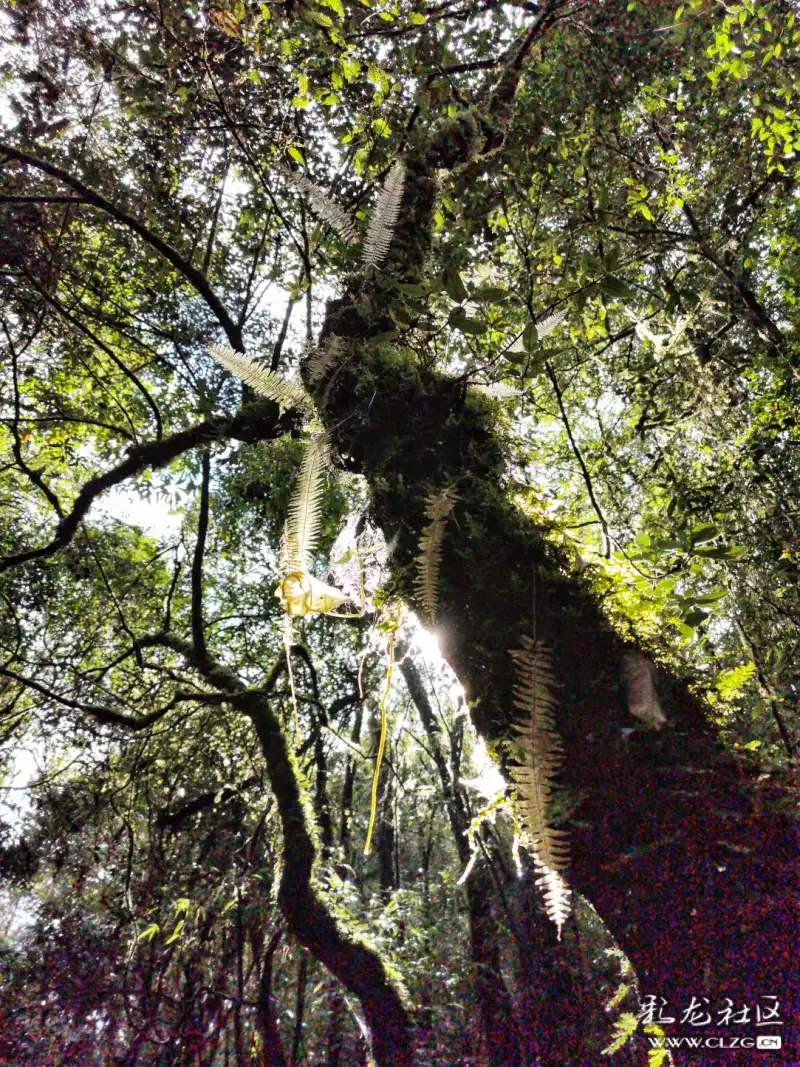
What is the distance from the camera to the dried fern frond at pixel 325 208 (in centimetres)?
151

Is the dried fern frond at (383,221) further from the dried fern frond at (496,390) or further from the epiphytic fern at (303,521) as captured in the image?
the epiphytic fern at (303,521)

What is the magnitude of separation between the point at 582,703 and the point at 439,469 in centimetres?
64

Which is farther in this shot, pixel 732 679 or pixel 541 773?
pixel 732 679

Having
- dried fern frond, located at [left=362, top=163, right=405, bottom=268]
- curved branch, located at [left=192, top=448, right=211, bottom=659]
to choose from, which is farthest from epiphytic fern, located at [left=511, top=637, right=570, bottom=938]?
curved branch, located at [left=192, top=448, right=211, bottom=659]

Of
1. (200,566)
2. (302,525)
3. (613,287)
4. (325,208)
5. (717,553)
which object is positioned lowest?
(717,553)

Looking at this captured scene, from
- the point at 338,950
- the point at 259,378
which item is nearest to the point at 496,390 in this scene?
the point at 259,378

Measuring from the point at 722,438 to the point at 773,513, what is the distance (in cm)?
51

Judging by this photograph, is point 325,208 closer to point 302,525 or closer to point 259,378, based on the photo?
point 259,378

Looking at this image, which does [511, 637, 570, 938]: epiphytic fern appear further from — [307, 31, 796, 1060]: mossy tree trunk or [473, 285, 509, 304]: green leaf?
[473, 285, 509, 304]: green leaf

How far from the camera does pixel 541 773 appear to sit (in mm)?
878

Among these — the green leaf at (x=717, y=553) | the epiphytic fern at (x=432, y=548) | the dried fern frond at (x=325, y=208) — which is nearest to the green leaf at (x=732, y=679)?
the green leaf at (x=717, y=553)

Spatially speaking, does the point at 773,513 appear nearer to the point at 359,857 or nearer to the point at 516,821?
the point at 516,821

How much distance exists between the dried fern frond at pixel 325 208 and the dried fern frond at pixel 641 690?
4.40 feet

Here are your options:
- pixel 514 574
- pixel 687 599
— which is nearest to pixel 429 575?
pixel 514 574
